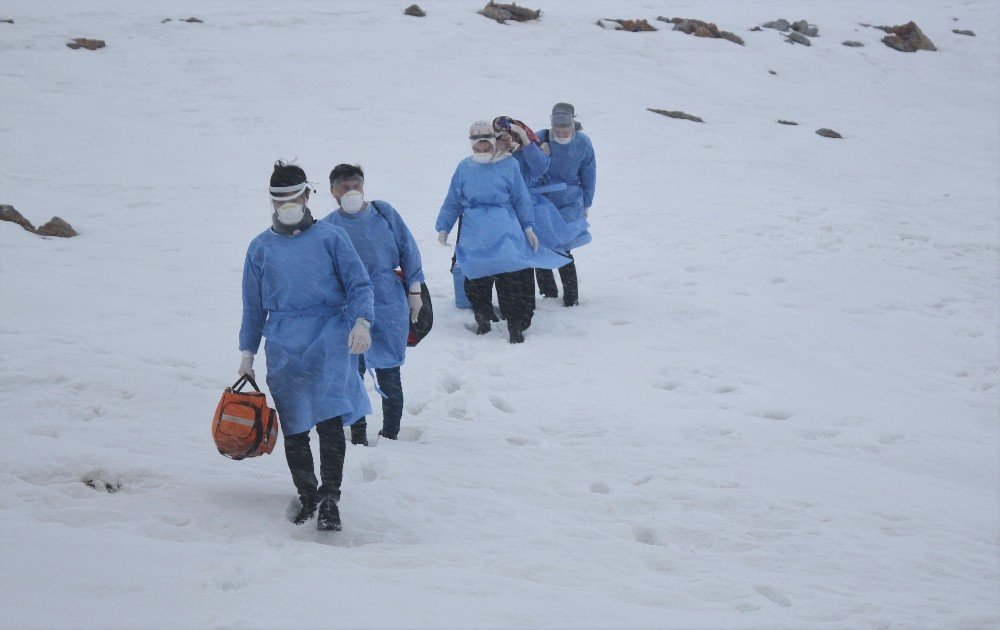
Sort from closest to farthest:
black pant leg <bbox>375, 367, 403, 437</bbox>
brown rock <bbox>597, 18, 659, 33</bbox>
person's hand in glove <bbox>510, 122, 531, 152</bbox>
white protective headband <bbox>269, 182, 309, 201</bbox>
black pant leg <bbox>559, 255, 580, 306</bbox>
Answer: white protective headband <bbox>269, 182, 309, 201</bbox>
black pant leg <bbox>375, 367, 403, 437</bbox>
person's hand in glove <bbox>510, 122, 531, 152</bbox>
black pant leg <bbox>559, 255, 580, 306</bbox>
brown rock <bbox>597, 18, 659, 33</bbox>

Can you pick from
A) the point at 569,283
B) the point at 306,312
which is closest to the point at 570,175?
the point at 569,283

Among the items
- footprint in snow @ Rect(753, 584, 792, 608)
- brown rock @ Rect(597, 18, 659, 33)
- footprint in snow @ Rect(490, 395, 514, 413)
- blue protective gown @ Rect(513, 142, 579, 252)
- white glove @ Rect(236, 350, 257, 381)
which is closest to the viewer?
footprint in snow @ Rect(753, 584, 792, 608)

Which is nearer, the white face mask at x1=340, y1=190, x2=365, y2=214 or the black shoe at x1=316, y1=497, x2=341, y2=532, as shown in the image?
the black shoe at x1=316, y1=497, x2=341, y2=532

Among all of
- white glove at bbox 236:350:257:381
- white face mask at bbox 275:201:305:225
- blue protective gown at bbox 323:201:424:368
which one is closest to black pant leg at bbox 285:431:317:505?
white glove at bbox 236:350:257:381

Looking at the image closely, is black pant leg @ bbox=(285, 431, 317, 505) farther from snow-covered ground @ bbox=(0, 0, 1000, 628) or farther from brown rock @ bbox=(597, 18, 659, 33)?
brown rock @ bbox=(597, 18, 659, 33)

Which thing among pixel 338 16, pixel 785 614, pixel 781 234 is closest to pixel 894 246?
pixel 781 234

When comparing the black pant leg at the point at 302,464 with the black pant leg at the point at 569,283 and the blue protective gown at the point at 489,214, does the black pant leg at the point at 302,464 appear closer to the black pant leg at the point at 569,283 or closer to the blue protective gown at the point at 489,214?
the blue protective gown at the point at 489,214

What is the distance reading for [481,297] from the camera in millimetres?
7871

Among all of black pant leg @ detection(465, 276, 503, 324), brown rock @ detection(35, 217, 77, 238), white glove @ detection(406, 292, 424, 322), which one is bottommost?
brown rock @ detection(35, 217, 77, 238)

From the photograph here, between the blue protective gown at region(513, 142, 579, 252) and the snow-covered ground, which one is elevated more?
the blue protective gown at region(513, 142, 579, 252)

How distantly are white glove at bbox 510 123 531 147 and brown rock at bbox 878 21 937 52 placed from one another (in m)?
21.9

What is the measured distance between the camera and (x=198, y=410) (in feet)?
18.8

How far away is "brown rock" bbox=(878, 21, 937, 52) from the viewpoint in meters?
25.9

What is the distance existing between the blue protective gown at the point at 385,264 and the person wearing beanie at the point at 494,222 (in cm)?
182
